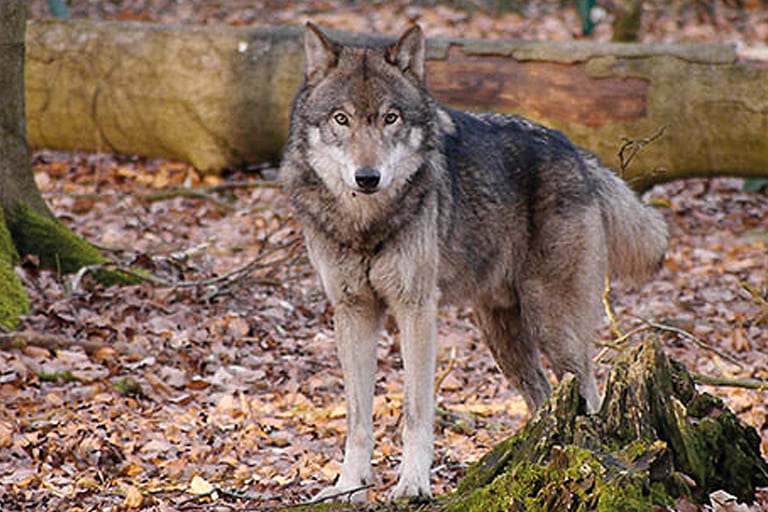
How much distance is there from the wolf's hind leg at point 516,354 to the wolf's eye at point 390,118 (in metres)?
1.65

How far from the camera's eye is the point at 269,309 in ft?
24.4

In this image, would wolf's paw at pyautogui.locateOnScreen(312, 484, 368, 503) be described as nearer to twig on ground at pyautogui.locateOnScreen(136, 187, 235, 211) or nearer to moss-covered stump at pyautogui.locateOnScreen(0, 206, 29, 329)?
moss-covered stump at pyautogui.locateOnScreen(0, 206, 29, 329)

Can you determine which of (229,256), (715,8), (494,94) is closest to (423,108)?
(229,256)

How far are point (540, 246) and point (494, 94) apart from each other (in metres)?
4.29

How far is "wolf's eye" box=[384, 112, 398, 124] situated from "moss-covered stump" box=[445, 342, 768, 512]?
183cm

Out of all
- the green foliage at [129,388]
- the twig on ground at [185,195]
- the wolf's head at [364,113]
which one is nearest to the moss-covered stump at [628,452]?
the wolf's head at [364,113]

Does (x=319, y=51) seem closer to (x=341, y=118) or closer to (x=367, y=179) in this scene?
(x=341, y=118)

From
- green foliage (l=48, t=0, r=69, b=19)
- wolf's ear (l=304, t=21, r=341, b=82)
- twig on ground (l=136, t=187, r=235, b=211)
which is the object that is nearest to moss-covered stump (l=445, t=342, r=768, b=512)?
wolf's ear (l=304, t=21, r=341, b=82)

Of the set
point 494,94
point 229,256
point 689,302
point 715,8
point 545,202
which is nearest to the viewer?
point 545,202

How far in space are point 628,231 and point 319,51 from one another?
2329 mm

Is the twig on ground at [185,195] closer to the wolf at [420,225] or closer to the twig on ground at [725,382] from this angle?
the wolf at [420,225]

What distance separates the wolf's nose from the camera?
4414mm

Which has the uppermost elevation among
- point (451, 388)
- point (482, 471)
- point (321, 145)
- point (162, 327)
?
point (321, 145)

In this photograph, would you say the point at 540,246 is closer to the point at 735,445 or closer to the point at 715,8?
the point at 735,445
